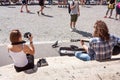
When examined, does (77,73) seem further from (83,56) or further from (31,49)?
(83,56)

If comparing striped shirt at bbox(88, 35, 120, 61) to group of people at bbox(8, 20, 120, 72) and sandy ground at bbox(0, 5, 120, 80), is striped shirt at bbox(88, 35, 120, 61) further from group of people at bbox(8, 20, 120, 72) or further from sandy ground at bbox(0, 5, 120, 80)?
sandy ground at bbox(0, 5, 120, 80)

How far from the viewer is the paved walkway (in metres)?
12.3

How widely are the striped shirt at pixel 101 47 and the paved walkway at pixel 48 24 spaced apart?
5235mm

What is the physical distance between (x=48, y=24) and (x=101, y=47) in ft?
28.4

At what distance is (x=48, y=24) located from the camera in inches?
585

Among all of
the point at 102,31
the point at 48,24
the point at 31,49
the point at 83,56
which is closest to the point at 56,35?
the point at 48,24

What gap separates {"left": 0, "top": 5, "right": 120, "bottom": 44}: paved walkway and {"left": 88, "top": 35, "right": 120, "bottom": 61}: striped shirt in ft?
17.2

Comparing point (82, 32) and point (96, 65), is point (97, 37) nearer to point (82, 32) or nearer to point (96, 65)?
point (96, 65)

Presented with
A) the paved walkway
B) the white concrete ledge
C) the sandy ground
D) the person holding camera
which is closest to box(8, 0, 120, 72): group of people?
the person holding camera

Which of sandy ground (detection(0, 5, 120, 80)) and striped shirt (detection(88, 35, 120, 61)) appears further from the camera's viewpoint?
striped shirt (detection(88, 35, 120, 61))

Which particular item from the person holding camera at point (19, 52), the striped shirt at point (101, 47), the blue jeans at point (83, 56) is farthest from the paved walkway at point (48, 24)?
the striped shirt at point (101, 47)

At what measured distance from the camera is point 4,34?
12250 millimetres

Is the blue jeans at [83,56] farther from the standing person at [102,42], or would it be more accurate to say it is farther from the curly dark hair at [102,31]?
the curly dark hair at [102,31]

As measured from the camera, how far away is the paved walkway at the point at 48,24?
12312mm
